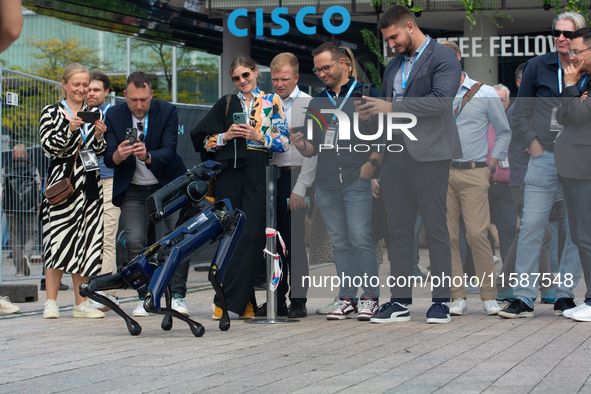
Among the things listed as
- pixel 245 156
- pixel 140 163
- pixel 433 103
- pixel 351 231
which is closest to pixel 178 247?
pixel 245 156

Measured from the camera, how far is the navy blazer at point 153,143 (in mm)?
6246

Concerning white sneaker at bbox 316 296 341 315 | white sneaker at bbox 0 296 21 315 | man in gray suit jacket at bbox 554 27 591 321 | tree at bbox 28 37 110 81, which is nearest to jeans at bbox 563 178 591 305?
man in gray suit jacket at bbox 554 27 591 321

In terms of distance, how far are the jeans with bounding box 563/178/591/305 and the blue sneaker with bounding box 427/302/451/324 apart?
40.9 inches

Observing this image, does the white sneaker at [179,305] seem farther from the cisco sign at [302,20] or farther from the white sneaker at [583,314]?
the cisco sign at [302,20]

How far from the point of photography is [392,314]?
18.2ft

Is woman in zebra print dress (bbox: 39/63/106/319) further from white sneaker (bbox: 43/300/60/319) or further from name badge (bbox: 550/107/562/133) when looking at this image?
name badge (bbox: 550/107/562/133)

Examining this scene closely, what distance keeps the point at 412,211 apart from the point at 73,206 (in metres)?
2.78

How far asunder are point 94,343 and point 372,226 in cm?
230

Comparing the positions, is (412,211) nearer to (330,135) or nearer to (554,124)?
(330,135)

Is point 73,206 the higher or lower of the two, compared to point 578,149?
lower

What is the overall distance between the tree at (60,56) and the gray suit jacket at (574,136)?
926 inches

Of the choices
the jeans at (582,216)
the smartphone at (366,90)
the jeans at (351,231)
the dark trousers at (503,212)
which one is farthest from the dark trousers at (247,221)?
the jeans at (582,216)

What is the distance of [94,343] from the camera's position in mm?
4738

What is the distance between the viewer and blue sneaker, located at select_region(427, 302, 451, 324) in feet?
17.7
